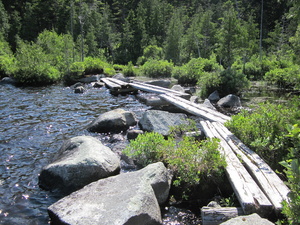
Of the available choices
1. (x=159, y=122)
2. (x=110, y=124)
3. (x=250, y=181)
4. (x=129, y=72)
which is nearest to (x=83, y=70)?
(x=129, y=72)

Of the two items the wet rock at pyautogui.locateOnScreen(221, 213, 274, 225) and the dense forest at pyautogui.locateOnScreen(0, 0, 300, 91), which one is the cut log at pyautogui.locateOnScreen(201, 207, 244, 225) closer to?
the wet rock at pyautogui.locateOnScreen(221, 213, 274, 225)

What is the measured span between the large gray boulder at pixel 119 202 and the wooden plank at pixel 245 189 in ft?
4.23

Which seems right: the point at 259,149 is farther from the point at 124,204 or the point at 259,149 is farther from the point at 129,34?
the point at 129,34

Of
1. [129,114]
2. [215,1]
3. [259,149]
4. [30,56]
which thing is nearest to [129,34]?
[30,56]

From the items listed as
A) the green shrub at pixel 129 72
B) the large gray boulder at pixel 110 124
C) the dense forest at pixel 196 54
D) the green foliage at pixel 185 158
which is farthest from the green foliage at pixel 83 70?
the green foliage at pixel 185 158

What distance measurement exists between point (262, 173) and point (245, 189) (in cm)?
73

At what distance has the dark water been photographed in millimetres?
4852

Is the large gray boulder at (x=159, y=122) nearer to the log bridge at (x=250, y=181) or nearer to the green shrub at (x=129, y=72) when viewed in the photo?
the log bridge at (x=250, y=181)

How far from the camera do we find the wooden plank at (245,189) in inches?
143

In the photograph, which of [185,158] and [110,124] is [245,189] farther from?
[110,124]

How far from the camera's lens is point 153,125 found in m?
8.52

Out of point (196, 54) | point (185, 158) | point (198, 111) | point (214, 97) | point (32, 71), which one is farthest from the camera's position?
point (196, 54)

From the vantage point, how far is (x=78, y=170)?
17.3 feet

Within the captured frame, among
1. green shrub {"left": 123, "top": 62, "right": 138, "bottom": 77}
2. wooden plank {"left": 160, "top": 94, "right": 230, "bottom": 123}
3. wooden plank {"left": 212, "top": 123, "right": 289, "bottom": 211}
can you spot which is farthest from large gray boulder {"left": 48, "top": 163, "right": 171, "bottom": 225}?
green shrub {"left": 123, "top": 62, "right": 138, "bottom": 77}
